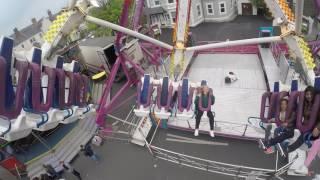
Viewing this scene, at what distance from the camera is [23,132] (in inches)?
493

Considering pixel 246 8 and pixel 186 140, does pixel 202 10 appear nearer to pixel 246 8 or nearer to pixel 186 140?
pixel 246 8

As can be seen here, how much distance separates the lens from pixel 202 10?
36.1 meters

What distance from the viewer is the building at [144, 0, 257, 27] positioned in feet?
115

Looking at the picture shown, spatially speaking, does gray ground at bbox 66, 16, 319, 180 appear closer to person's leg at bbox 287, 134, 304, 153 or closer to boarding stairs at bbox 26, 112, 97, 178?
boarding stairs at bbox 26, 112, 97, 178

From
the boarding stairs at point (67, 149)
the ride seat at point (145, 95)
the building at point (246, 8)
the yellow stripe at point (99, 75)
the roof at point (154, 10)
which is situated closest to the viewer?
the ride seat at point (145, 95)

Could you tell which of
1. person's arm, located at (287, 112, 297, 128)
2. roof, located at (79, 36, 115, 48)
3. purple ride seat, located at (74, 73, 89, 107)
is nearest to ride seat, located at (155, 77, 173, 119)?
purple ride seat, located at (74, 73, 89, 107)

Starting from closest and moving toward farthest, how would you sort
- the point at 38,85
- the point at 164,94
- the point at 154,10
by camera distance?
the point at 38,85
the point at 164,94
the point at 154,10

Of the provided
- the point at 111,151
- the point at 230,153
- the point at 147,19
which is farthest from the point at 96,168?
the point at 147,19

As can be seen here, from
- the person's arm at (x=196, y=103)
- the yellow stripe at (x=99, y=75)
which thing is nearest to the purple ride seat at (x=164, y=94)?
the person's arm at (x=196, y=103)

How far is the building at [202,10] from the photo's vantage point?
35062mm

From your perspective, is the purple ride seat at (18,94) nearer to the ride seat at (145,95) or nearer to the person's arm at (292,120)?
the ride seat at (145,95)

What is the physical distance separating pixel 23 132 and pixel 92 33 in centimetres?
3316

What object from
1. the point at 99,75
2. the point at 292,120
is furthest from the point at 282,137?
the point at 99,75

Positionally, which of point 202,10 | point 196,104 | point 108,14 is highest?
point 108,14
